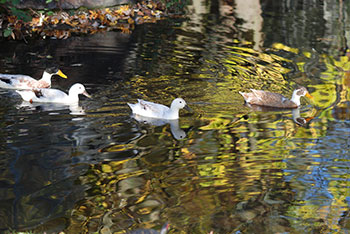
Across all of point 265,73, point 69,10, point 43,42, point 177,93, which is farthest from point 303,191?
point 69,10

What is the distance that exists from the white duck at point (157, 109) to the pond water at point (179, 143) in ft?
0.46

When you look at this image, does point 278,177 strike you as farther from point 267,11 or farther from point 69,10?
point 267,11

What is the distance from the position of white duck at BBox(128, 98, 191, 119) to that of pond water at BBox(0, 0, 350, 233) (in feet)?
0.46

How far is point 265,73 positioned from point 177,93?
102 inches

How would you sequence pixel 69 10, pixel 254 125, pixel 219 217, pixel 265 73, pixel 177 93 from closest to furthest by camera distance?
pixel 219 217, pixel 254 125, pixel 177 93, pixel 265 73, pixel 69 10

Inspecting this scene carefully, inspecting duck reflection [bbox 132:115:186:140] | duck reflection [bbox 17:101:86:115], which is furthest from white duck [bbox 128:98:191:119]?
duck reflection [bbox 17:101:86:115]

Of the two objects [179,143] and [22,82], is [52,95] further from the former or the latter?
[179,143]

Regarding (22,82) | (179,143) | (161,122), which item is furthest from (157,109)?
(22,82)

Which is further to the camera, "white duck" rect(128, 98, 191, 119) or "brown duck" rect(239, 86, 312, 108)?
"brown duck" rect(239, 86, 312, 108)

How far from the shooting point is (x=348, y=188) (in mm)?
7367

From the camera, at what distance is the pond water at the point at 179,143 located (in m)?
6.59

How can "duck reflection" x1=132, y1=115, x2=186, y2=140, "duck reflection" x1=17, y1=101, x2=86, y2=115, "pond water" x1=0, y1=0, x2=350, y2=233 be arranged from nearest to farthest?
"pond water" x1=0, y1=0, x2=350, y2=233 → "duck reflection" x1=132, y1=115, x2=186, y2=140 → "duck reflection" x1=17, y1=101, x2=86, y2=115

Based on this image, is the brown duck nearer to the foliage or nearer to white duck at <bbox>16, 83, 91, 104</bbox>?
white duck at <bbox>16, 83, 91, 104</bbox>

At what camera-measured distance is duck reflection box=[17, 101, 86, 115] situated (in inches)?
412
